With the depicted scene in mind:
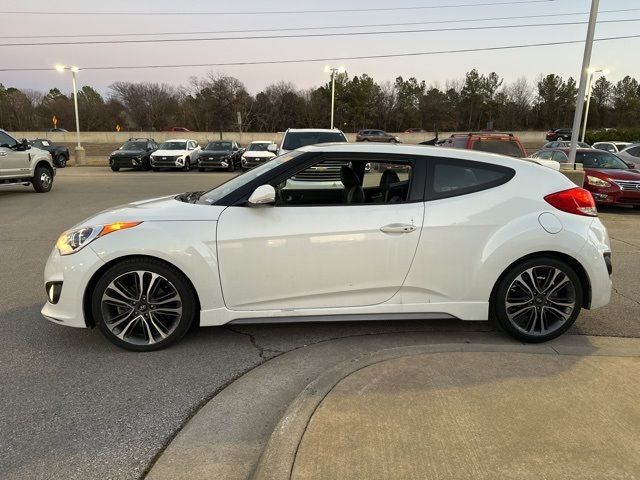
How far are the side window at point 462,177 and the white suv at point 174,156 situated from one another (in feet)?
73.7

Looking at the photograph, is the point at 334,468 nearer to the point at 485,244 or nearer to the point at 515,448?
the point at 515,448

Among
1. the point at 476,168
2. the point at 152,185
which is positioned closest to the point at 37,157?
the point at 152,185

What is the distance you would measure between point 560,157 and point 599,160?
4.07 feet

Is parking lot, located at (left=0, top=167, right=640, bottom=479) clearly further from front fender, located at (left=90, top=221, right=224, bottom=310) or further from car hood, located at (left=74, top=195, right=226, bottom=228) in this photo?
car hood, located at (left=74, top=195, right=226, bottom=228)

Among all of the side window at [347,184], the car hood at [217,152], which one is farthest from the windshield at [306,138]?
the car hood at [217,152]

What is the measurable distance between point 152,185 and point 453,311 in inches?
621

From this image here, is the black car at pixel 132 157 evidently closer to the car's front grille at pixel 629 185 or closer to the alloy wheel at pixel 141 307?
the car's front grille at pixel 629 185

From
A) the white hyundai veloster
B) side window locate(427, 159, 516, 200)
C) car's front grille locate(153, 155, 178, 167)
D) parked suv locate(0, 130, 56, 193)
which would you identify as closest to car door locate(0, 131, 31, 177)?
parked suv locate(0, 130, 56, 193)

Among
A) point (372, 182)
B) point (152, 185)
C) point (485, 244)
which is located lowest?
point (152, 185)

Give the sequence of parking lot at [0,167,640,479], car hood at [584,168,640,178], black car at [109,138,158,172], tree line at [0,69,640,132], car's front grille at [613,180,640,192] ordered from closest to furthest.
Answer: parking lot at [0,167,640,479], car's front grille at [613,180,640,192], car hood at [584,168,640,178], black car at [109,138,158,172], tree line at [0,69,640,132]

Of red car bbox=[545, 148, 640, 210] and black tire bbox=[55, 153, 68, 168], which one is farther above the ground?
red car bbox=[545, 148, 640, 210]

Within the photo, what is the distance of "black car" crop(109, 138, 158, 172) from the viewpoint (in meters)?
24.6

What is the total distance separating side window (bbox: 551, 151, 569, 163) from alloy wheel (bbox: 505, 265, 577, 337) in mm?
11394

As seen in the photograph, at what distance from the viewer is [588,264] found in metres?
3.94
